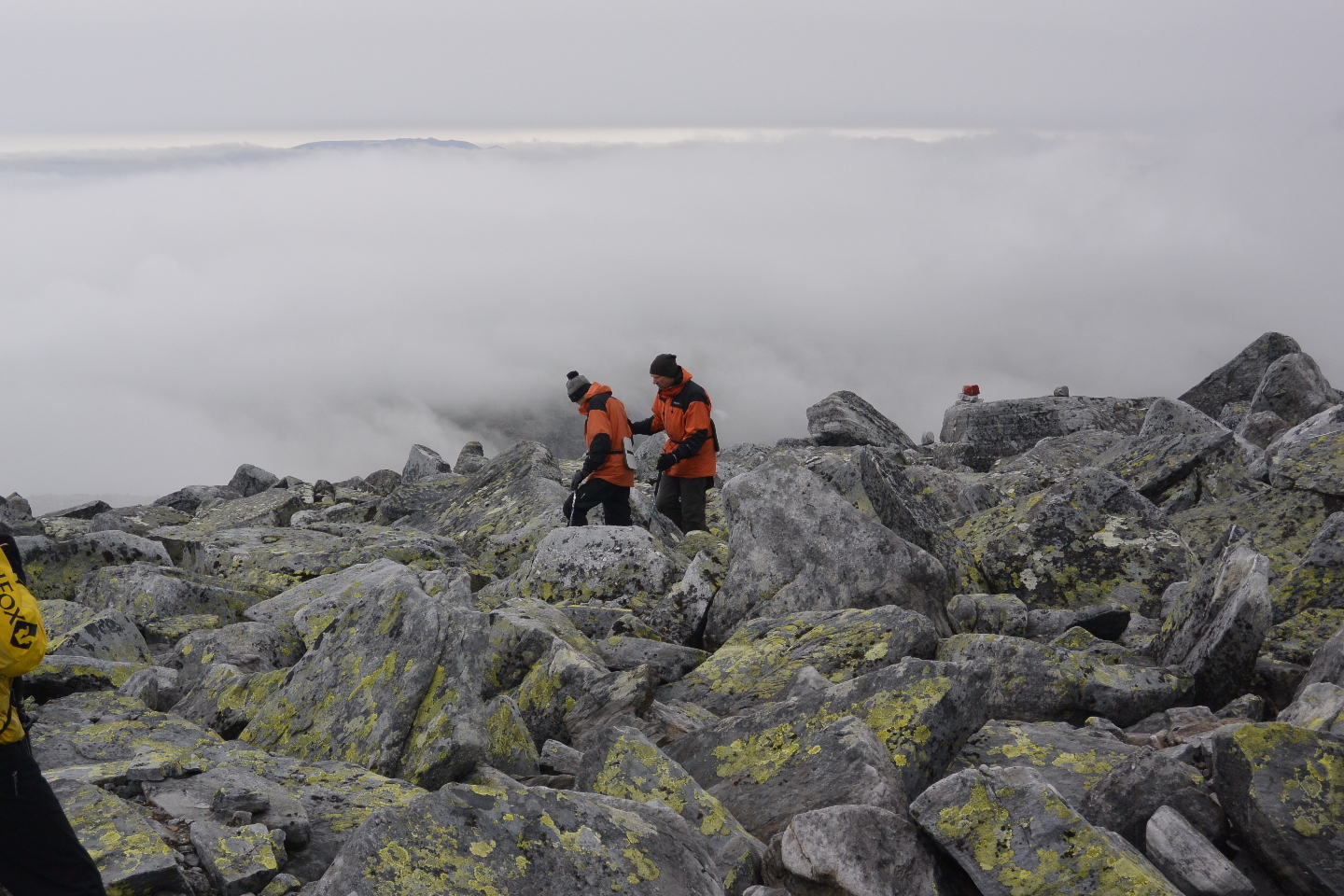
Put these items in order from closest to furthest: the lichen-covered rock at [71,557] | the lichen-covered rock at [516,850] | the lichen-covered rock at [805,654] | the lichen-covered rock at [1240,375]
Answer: the lichen-covered rock at [516,850] < the lichen-covered rock at [805,654] < the lichen-covered rock at [71,557] < the lichen-covered rock at [1240,375]

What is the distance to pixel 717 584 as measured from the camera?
456 inches

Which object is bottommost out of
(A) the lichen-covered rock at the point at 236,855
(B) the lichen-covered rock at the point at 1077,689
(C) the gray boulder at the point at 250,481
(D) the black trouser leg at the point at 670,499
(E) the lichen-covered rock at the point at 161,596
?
(C) the gray boulder at the point at 250,481

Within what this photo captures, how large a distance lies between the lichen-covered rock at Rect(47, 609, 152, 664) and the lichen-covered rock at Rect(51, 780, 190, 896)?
212 inches

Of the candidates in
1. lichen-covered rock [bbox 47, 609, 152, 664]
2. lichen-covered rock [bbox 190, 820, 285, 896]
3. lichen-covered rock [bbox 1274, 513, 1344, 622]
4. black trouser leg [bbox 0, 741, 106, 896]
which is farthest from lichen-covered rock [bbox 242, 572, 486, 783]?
lichen-covered rock [bbox 1274, 513, 1344, 622]

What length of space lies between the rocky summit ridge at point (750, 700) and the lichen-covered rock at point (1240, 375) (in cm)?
1940

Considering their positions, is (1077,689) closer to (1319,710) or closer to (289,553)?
(1319,710)

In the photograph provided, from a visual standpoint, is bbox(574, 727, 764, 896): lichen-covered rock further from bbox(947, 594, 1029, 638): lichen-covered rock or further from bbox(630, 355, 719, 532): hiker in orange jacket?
bbox(630, 355, 719, 532): hiker in orange jacket

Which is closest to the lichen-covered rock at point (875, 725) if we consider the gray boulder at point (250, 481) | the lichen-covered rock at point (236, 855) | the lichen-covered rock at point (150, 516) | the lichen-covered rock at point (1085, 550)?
the lichen-covered rock at point (236, 855)

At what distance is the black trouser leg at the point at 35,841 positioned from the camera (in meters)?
4.84

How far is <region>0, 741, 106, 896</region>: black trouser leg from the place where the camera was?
15.9 feet

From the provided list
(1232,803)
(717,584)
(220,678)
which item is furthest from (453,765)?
(717,584)

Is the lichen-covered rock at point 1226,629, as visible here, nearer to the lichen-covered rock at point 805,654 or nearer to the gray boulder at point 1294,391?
the lichen-covered rock at point 805,654

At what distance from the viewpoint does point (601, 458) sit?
1520cm

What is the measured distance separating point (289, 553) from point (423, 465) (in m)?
14.1
